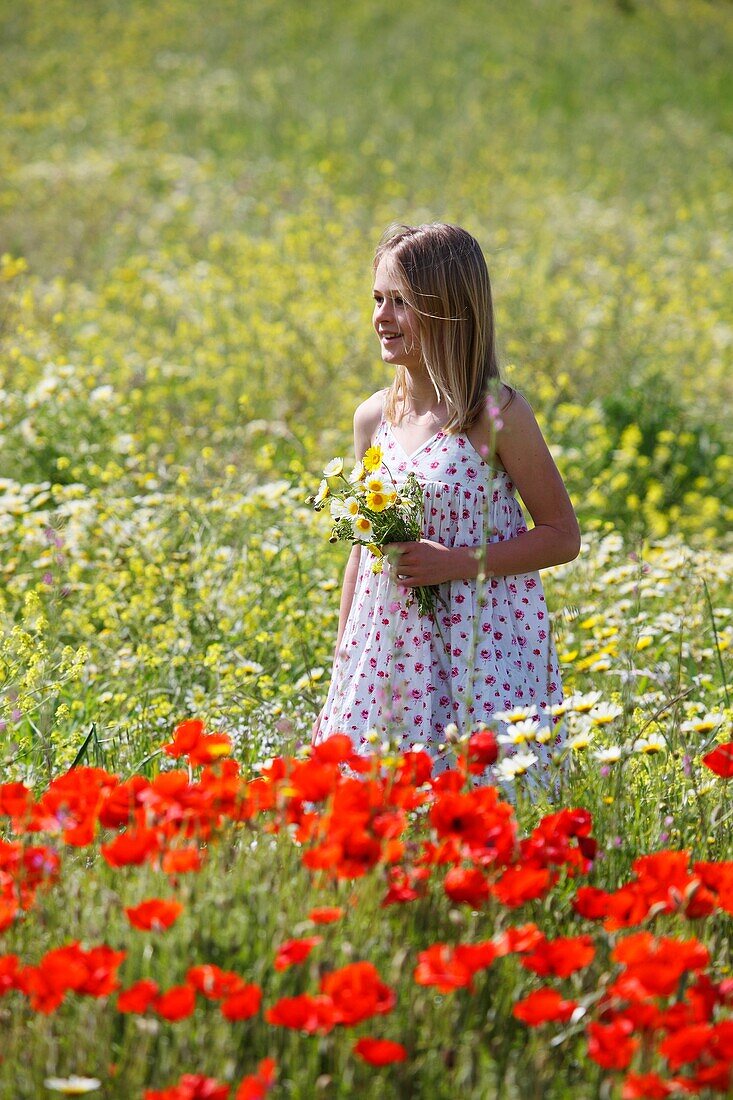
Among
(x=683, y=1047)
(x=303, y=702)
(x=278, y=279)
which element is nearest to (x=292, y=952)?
(x=683, y=1047)

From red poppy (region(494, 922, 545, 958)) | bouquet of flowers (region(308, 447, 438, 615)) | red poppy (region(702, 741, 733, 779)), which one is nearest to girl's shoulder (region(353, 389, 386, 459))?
bouquet of flowers (region(308, 447, 438, 615))

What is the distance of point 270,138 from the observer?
1460cm

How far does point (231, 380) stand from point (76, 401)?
3.87ft

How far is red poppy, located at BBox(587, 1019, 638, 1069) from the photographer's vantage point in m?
1.32

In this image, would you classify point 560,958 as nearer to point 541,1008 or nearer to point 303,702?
point 541,1008

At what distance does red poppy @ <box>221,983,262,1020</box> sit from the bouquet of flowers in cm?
127

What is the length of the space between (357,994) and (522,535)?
4.68 feet

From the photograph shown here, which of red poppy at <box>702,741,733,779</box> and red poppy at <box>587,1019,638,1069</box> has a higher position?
red poppy at <box>702,741,733,779</box>

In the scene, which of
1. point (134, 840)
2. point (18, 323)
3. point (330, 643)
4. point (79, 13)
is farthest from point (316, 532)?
point (79, 13)

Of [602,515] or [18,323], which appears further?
[18,323]

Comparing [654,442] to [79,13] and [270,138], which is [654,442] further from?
[79,13]

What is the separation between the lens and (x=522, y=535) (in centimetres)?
259

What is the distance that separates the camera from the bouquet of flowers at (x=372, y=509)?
8.14 ft

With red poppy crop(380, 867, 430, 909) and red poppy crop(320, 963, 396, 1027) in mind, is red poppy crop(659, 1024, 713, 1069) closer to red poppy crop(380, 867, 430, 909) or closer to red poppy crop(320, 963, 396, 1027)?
red poppy crop(320, 963, 396, 1027)
